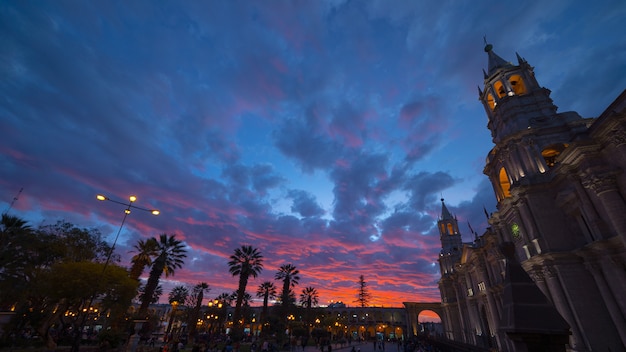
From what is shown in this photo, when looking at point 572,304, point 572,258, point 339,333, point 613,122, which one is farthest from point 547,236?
point 339,333

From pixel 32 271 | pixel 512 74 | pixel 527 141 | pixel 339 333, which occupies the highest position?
pixel 512 74

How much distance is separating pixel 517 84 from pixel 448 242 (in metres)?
37.6

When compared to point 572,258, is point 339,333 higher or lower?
lower

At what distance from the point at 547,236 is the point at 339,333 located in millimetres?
74330

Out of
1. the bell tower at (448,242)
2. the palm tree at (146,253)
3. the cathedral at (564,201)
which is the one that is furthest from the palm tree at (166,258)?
the bell tower at (448,242)

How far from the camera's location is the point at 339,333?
8050 centimetres

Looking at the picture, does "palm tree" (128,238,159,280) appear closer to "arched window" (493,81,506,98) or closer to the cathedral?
the cathedral

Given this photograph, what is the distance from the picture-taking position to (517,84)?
3031 cm

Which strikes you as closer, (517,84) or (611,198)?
(611,198)

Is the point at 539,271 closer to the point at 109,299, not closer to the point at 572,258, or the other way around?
the point at 572,258

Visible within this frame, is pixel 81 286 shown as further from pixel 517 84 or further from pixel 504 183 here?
pixel 517 84

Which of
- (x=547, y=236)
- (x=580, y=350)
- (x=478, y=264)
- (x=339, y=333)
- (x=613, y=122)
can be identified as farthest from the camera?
(x=339, y=333)

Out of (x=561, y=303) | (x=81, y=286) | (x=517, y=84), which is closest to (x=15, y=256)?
(x=81, y=286)

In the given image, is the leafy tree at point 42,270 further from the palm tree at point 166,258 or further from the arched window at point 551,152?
the arched window at point 551,152
